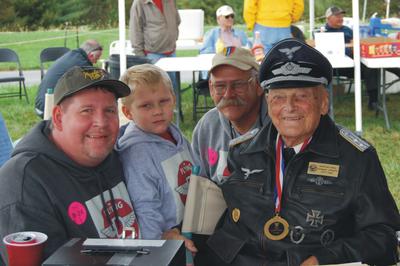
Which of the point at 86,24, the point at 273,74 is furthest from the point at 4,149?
the point at 86,24

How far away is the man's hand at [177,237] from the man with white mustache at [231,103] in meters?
0.65

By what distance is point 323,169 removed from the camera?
241 centimetres

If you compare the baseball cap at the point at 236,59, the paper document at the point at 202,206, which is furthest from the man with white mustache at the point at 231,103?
the paper document at the point at 202,206

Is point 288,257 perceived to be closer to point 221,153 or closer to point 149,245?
point 149,245

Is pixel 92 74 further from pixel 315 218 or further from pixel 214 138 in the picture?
pixel 214 138

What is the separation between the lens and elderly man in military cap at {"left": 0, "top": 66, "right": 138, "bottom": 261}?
2.19 meters

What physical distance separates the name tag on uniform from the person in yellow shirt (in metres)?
6.25

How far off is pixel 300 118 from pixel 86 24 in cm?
3054

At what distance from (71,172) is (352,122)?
6.99 metres

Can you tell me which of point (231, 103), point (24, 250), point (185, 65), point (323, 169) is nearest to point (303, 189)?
point (323, 169)

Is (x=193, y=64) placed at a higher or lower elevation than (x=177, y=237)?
higher

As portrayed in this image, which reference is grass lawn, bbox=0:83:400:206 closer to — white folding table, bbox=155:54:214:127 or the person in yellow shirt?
white folding table, bbox=155:54:214:127

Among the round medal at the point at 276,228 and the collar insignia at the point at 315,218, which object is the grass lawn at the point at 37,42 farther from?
the collar insignia at the point at 315,218

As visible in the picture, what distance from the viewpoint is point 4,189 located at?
2.20 m
